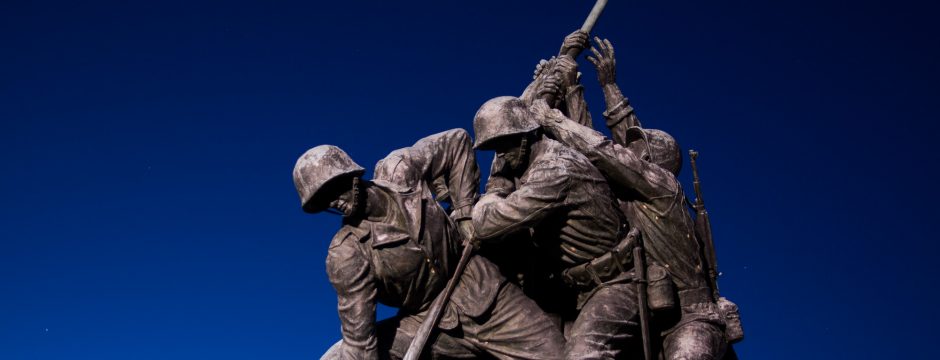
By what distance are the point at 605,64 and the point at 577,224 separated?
2.35 meters

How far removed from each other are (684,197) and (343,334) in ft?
9.66

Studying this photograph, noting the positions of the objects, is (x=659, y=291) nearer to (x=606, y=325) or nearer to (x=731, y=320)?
(x=606, y=325)

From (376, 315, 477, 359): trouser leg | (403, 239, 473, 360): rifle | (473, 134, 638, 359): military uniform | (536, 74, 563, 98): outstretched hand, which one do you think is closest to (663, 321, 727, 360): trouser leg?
(473, 134, 638, 359): military uniform

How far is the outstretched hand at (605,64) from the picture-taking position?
32.2ft

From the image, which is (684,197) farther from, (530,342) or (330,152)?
(330,152)

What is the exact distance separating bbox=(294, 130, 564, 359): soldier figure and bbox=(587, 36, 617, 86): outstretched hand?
7.44ft

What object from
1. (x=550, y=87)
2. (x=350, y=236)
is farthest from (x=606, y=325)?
(x=550, y=87)

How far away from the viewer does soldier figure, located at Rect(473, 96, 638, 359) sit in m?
7.73

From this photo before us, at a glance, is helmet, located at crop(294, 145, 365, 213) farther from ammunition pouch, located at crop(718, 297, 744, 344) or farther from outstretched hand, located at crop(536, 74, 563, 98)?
ammunition pouch, located at crop(718, 297, 744, 344)

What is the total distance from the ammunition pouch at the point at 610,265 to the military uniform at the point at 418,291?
1.51 ft

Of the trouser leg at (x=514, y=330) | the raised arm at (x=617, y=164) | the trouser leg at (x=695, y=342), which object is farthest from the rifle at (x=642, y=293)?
the trouser leg at (x=514, y=330)

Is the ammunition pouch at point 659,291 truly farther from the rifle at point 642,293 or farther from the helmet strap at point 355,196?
the helmet strap at point 355,196

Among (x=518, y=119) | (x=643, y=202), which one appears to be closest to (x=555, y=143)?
(x=518, y=119)

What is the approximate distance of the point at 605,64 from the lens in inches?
386
